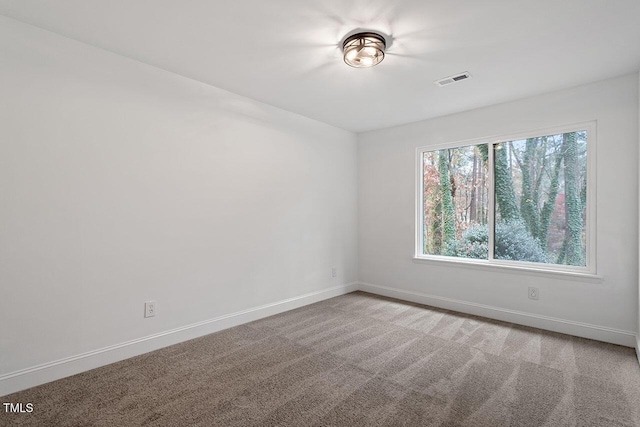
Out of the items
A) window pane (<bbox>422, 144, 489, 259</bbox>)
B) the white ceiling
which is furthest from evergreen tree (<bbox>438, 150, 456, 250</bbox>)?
the white ceiling

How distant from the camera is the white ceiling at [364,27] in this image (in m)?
1.96

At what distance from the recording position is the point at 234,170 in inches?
132

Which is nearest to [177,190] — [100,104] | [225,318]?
[100,104]

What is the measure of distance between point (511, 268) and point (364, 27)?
2.93m

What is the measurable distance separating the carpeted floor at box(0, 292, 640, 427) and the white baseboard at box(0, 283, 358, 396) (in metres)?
0.07

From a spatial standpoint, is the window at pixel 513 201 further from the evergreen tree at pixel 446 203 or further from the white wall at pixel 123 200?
the white wall at pixel 123 200

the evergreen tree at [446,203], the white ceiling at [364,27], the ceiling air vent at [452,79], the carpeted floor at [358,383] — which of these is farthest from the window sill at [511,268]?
the ceiling air vent at [452,79]

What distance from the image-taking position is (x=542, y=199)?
3.39m

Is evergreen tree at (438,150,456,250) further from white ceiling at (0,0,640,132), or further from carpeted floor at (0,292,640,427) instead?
carpeted floor at (0,292,640,427)

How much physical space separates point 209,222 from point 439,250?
2.93 meters

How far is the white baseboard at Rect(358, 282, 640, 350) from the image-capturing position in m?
2.89

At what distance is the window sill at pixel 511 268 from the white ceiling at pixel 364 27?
1849 mm

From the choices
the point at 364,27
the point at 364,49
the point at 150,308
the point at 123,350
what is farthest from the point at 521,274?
the point at 123,350

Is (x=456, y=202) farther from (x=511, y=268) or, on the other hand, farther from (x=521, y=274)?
(x=521, y=274)
